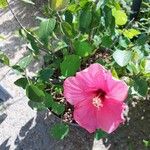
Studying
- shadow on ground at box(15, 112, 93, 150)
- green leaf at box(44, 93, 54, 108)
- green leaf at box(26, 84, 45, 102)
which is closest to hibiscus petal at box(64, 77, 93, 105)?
green leaf at box(26, 84, 45, 102)

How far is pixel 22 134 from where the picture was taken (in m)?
1.73

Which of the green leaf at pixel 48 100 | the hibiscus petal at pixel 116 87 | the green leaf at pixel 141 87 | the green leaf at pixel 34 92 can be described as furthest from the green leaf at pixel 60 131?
the hibiscus petal at pixel 116 87

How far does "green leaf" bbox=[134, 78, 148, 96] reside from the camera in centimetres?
126

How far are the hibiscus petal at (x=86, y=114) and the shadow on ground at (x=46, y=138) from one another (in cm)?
51

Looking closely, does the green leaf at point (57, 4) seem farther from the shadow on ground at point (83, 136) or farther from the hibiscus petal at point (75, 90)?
the shadow on ground at point (83, 136)

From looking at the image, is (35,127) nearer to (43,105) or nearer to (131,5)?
(43,105)

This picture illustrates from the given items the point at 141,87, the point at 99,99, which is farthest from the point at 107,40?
the point at 99,99

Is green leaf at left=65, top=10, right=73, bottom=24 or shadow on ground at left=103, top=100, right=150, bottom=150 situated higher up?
green leaf at left=65, top=10, right=73, bottom=24

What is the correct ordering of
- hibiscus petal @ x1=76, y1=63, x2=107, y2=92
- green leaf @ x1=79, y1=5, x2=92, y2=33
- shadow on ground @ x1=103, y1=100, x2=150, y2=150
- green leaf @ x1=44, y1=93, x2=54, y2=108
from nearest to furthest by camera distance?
1. hibiscus petal @ x1=76, y1=63, x2=107, y2=92
2. green leaf @ x1=79, y1=5, x2=92, y2=33
3. green leaf @ x1=44, y1=93, x2=54, y2=108
4. shadow on ground @ x1=103, y1=100, x2=150, y2=150

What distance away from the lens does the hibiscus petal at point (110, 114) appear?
1099mm

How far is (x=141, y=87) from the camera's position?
126cm

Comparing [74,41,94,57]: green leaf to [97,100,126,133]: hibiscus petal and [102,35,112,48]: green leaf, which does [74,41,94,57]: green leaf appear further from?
[97,100,126,133]: hibiscus petal

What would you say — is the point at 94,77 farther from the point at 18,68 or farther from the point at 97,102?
the point at 18,68

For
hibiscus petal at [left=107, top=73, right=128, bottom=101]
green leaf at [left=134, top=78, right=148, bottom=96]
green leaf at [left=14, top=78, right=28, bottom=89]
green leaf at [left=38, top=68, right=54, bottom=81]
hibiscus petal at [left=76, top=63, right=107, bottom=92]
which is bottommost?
green leaf at [left=134, top=78, right=148, bottom=96]
